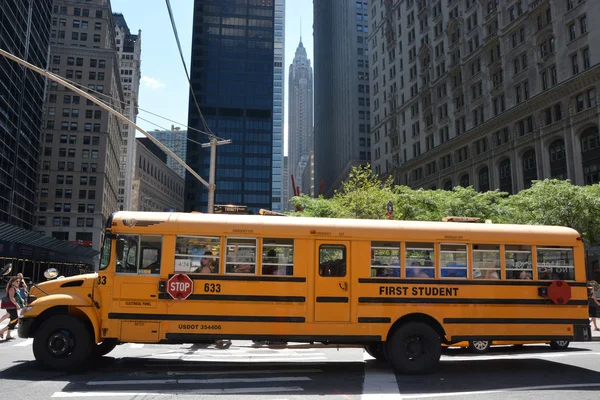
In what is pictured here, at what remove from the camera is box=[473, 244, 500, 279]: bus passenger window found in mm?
10492

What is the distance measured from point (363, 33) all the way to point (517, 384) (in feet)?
354

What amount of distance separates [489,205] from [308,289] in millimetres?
31418

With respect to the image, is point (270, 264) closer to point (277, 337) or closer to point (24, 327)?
point (277, 337)

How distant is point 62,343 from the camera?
9.70 metres

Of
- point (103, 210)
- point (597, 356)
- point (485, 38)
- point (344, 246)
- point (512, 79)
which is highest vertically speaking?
point (485, 38)

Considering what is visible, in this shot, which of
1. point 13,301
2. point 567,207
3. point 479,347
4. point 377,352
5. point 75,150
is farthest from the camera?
point 75,150

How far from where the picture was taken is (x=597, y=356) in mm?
12648

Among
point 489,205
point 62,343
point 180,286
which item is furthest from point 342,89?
point 62,343

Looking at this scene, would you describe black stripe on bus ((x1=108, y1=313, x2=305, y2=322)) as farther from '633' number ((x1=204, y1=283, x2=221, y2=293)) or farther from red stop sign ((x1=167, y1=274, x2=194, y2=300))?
'633' number ((x1=204, y1=283, x2=221, y2=293))

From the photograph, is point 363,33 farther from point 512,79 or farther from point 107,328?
point 107,328

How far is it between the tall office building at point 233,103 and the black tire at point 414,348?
410ft

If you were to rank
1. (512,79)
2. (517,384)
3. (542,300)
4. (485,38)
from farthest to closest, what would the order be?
(485,38), (512,79), (542,300), (517,384)

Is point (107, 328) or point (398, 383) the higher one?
Result: point (107, 328)

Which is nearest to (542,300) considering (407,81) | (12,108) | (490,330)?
(490,330)
